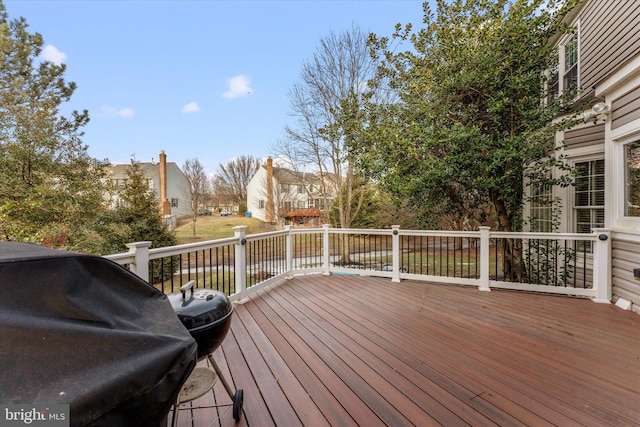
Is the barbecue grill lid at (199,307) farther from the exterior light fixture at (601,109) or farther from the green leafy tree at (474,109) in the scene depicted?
the exterior light fixture at (601,109)

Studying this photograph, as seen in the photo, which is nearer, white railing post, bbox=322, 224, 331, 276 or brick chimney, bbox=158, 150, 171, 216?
white railing post, bbox=322, 224, 331, 276

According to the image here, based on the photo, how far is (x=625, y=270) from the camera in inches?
143

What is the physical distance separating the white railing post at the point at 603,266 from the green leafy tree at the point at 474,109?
121cm

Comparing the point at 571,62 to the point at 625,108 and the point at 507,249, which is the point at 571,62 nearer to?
the point at 625,108

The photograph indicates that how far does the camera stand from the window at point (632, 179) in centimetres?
359

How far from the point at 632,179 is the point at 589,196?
54.5 inches

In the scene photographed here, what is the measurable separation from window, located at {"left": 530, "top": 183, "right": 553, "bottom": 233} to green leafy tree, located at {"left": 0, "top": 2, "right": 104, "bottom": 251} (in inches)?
375

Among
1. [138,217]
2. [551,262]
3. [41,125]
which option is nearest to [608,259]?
[551,262]

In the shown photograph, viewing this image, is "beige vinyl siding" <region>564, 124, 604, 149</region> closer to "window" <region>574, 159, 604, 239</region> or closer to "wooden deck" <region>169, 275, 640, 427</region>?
"window" <region>574, 159, 604, 239</region>

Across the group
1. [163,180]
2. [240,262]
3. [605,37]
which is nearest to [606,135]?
[605,37]

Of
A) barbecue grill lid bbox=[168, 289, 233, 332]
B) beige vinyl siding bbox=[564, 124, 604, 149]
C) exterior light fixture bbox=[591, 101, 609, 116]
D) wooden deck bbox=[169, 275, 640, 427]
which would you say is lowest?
wooden deck bbox=[169, 275, 640, 427]

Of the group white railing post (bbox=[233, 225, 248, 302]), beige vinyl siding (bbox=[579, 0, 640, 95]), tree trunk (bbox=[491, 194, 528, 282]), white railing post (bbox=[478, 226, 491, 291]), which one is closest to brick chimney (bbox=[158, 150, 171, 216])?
white railing post (bbox=[233, 225, 248, 302])

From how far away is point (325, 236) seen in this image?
211 inches

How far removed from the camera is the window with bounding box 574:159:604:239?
472 centimetres
